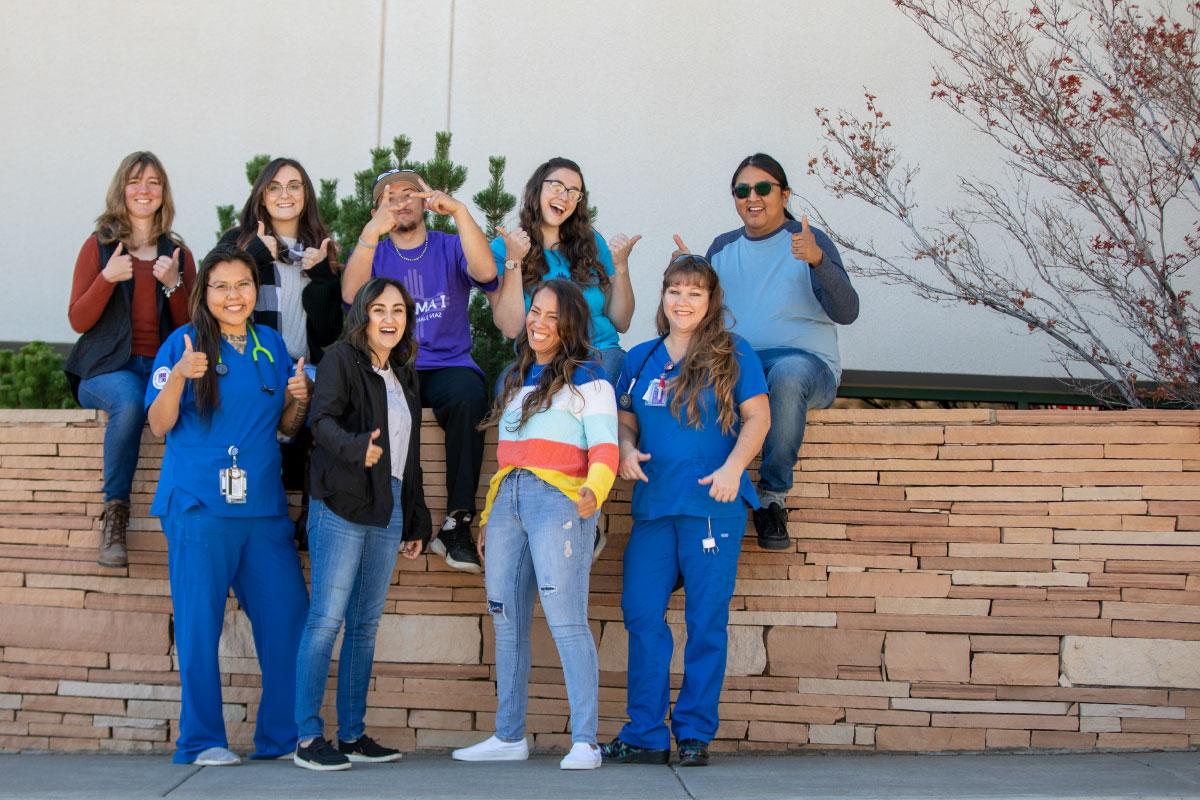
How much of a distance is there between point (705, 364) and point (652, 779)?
4.28 ft

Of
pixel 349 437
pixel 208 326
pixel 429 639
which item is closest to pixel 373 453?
pixel 349 437

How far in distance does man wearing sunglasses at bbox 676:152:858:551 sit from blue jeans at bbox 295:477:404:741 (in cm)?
130

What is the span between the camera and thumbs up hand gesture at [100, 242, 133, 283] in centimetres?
468

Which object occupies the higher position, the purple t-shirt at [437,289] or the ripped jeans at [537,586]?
the purple t-shirt at [437,289]

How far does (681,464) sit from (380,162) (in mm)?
2448

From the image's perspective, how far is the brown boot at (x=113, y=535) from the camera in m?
4.69

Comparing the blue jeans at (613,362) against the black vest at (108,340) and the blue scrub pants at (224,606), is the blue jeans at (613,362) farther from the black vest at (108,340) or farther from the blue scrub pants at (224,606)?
the black vest at (108,340)

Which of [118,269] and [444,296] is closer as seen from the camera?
[118,269]

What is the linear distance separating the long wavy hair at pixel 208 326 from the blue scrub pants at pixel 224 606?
13.7 inches

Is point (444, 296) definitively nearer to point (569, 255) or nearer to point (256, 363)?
point (569, 255)

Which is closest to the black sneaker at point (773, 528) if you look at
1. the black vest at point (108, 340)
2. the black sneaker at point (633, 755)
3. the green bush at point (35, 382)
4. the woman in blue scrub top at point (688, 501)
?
the woman in blue scrub top at point (688, 501)

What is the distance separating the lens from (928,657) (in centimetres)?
470

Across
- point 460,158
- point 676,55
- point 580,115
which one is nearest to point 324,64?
point 460,158

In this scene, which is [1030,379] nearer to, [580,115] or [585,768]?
[580,115]
